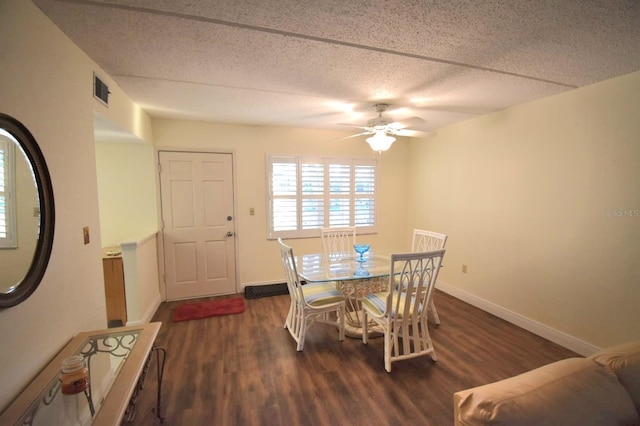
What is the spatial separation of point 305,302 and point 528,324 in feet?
7.75

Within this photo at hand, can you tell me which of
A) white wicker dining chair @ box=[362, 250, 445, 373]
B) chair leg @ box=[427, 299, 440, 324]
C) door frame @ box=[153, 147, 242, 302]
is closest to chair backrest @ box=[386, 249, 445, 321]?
white wicker dining chair @ box=[362, 250, 445, 373]

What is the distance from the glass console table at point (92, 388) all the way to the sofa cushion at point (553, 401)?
4.18 ft

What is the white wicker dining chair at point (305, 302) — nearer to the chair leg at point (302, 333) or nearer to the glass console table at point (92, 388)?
the chair leg at point (302, 333)

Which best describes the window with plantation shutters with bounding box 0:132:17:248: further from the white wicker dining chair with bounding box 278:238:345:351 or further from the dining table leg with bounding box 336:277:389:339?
the dining table leg with bounding box 336:277:389:339

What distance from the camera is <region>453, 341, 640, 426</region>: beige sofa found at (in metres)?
0.81

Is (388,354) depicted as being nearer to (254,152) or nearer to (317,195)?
(317,195)

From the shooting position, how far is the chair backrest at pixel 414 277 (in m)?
2.03

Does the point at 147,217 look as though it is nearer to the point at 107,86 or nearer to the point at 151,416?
the point at 107,86

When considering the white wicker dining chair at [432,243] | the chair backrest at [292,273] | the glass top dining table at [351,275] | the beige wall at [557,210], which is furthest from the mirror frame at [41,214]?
the beige wall at [557,210]

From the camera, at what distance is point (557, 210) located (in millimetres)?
2551

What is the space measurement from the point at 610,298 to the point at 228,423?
10.1 feet

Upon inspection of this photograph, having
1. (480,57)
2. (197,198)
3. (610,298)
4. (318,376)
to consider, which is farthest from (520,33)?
(197,198)

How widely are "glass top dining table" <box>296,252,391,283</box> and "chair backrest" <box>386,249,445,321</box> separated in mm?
315

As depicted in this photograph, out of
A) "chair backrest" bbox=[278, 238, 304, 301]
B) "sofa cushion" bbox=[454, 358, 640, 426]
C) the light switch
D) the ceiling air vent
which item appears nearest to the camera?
"sofa cushion" bbox=[454, 358, 640, 426]
